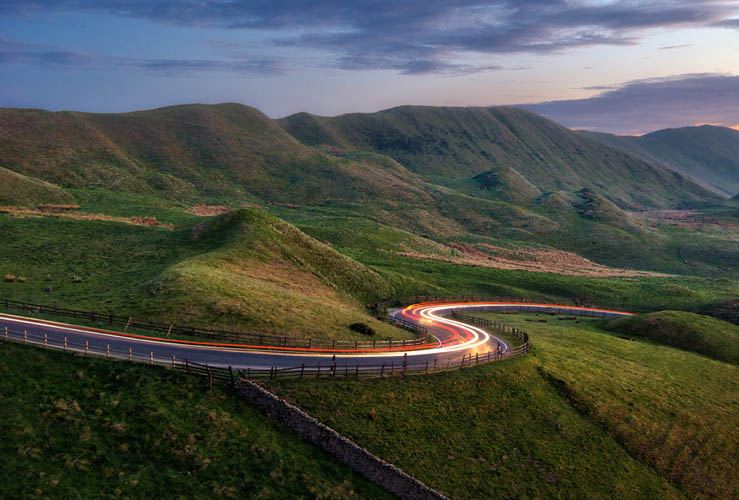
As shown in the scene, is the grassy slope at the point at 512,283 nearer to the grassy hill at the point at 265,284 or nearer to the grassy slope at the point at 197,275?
the grassy hill at the point at 265,284

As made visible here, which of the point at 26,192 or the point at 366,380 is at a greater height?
the point at 26,192

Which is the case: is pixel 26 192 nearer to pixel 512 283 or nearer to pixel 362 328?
pixel 362 328

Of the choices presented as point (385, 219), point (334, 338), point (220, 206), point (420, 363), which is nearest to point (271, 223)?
point (334, 338)

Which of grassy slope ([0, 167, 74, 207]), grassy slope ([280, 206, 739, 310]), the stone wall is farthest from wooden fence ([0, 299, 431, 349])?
grassy slope ([0, 167, 74, 207])

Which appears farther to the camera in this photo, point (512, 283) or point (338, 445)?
point (512, 283)

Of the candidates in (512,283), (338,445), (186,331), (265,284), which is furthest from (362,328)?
(512,283)

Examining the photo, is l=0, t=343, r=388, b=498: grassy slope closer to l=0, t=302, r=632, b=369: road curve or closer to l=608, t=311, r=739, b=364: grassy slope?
l=0, t=302, r=632, b=369: road curve
